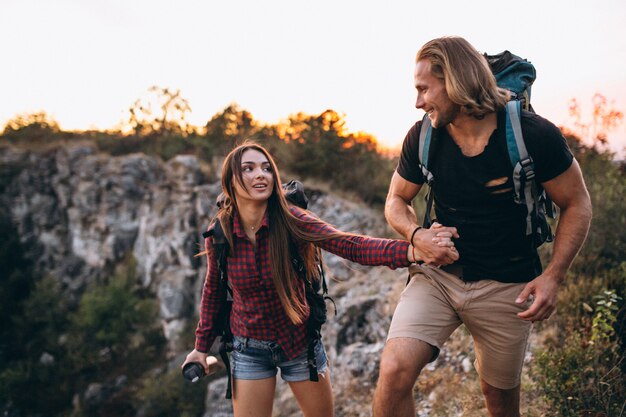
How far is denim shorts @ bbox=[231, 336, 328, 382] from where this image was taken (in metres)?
2.76

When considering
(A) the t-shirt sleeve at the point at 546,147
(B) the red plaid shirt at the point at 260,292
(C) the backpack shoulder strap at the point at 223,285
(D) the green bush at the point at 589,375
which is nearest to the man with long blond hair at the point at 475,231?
(A) the t-shirt sleeve at the point at 546,147

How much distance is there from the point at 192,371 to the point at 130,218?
70.5ft

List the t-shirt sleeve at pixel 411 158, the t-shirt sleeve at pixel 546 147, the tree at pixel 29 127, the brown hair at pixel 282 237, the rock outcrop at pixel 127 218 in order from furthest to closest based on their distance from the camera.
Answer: the tree at pixel 29 127 < the rock outcrop at pixel 127 218 < the brown hair at pixel 282 237 < the t-shirt sleeve at pixel 411 158 < the t-shirt sleeve at pixel 546 147

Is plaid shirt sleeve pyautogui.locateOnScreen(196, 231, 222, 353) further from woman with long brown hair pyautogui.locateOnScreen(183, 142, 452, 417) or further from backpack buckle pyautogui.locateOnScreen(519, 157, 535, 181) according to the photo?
backpack buckle pyautogui.locateOnScreen(519, 157, 535, 181)

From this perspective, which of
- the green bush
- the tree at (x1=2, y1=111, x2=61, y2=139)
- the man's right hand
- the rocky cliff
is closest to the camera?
the man's right hand

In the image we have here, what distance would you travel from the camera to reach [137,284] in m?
21.8

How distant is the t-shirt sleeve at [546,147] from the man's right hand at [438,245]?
1.67ft

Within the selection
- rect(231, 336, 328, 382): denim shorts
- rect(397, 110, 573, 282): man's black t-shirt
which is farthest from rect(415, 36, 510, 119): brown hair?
rect(231, 336, 328, 382): denim shorts

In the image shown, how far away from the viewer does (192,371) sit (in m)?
2.95

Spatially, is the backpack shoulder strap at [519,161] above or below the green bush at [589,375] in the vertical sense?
above

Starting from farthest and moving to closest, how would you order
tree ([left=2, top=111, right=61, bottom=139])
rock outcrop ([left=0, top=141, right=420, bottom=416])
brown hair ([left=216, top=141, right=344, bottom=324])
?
tree ([left=2, top=111, right=61, bottom=139]) < rock outcrop ([left=0, top=141, right=420, bottom=416]) < brown hair ([left=216, top=141, right=344, bottom=324])

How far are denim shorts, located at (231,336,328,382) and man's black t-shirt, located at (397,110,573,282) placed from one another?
117 cm

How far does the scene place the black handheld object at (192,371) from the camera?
115 inches

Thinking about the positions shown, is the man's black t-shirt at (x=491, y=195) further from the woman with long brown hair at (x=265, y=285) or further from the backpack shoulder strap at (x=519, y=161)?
the woman with long brown hair at (x=265, y=285)
